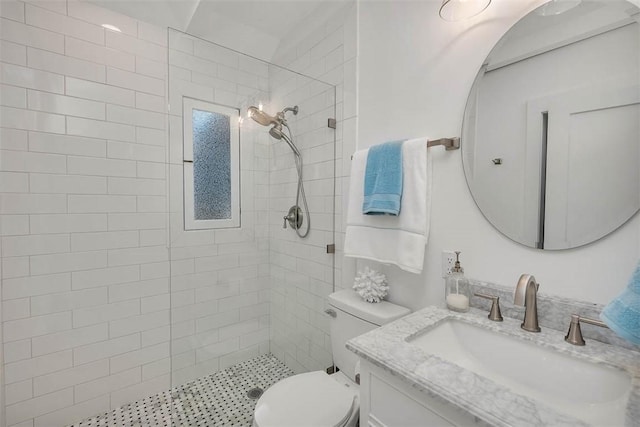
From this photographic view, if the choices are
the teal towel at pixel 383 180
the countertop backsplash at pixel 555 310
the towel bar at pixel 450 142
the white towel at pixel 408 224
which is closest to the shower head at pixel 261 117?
the teal towel at pixel 383 180

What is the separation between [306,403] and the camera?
119 centimetres

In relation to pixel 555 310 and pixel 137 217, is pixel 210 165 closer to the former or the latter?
pixel 137 217

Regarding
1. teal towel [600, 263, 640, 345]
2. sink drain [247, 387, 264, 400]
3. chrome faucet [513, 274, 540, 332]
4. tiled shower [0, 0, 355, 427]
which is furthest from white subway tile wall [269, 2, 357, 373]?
teal towel [600, 263, 640, 345]

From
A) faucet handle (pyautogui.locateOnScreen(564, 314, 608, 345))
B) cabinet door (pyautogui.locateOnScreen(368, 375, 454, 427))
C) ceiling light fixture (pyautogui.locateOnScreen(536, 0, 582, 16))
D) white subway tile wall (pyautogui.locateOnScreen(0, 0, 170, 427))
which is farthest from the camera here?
white subway tile wall (pyautogui.locateOnScreen(0, 0, 170, 427))

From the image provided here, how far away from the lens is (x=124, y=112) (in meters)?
1.82

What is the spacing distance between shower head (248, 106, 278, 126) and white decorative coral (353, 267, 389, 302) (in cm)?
114

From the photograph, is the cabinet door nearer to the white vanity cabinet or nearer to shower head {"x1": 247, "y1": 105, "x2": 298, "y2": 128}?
the white vanity cabinet

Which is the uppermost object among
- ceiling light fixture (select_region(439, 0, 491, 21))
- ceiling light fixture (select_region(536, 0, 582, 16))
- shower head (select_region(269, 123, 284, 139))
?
ceiling light fixture (select_region(439, 0, 491, 21))

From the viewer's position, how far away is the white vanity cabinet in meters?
0.67

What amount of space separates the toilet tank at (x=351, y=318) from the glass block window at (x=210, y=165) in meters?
0.87

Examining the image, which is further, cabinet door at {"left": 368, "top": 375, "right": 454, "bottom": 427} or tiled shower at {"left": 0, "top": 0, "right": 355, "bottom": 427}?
tiled shower at {"left": 0, "top": 0, "right": 355, "bottom": 427}

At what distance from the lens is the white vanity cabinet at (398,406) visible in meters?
0.67

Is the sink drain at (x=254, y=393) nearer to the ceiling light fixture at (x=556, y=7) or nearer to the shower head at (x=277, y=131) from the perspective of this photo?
the shower head at (x=277, y=131)

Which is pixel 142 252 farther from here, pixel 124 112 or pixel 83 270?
pixel 124 112
